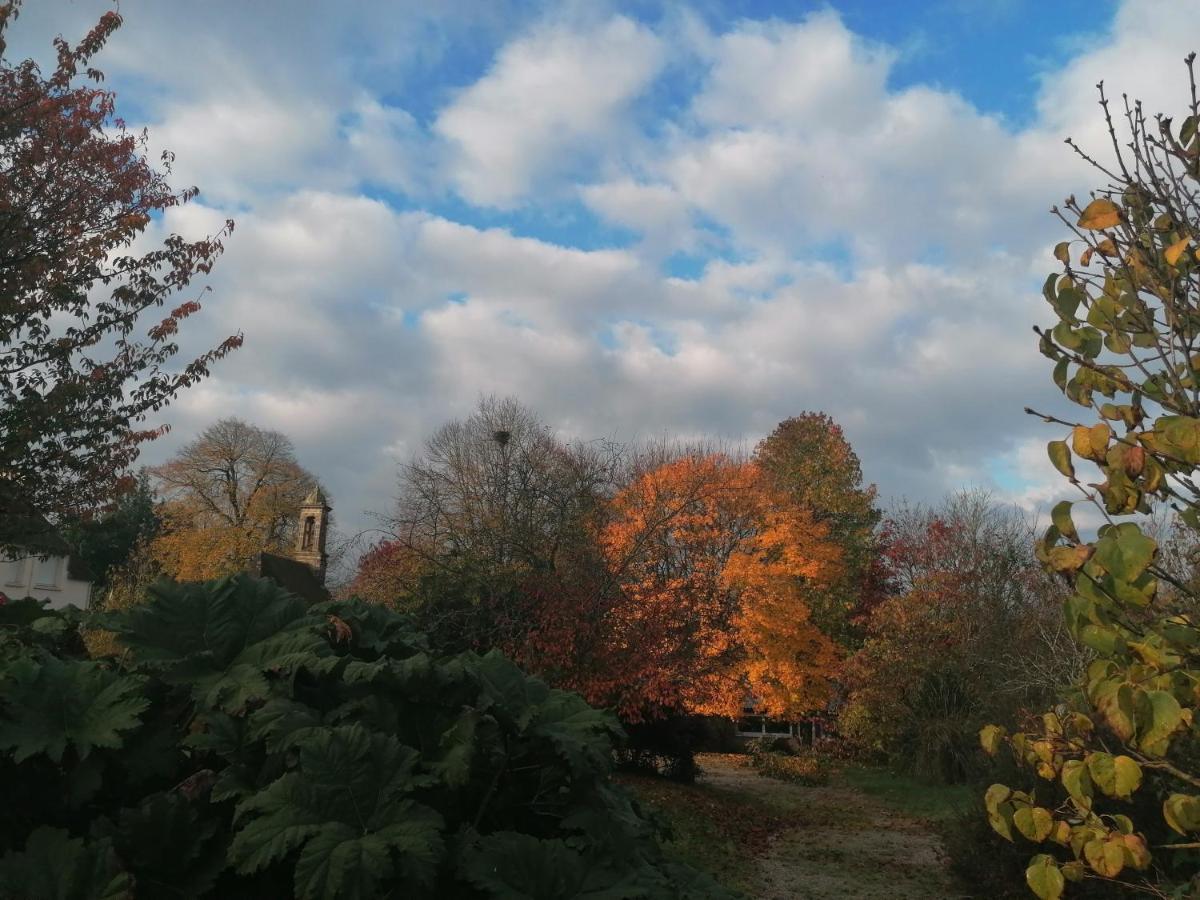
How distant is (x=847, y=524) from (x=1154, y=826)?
25472 mm

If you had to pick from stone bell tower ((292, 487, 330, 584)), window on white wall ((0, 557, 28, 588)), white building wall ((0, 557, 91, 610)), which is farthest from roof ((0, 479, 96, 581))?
window on white wall ((0, 557, 28, 588))

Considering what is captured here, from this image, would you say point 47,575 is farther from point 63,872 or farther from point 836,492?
point 63,872

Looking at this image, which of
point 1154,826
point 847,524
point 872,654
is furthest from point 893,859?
point 847,524

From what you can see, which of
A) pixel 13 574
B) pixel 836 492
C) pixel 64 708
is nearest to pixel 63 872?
pixel 64 708

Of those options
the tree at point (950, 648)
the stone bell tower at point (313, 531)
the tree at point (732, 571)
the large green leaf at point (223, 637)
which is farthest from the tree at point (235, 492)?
the large green leaf at point (223, 637)

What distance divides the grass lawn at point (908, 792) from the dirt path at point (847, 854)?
441 mm

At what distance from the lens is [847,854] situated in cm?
1205

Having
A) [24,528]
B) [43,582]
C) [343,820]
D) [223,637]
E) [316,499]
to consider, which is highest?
[316,499]

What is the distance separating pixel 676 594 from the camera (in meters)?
17.3

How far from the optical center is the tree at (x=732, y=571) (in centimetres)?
1969

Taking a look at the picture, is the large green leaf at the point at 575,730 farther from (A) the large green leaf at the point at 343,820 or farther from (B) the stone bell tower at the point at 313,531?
(B) the stone bell tower at the point at 313,531

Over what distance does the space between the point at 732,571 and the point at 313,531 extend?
20.0 metres

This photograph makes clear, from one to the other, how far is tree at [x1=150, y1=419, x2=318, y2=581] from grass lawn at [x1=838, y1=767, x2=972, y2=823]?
23.2m

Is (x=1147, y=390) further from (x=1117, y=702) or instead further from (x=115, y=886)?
(x=115, y=886)
